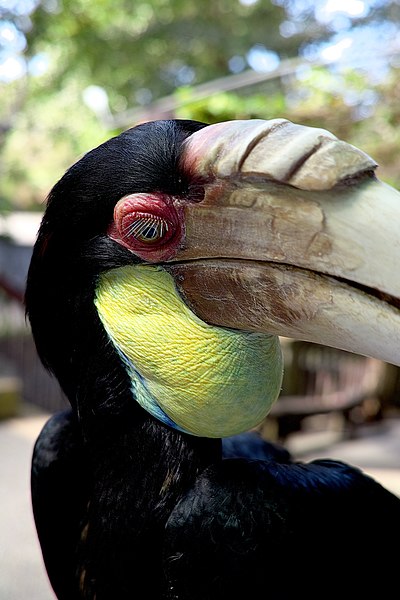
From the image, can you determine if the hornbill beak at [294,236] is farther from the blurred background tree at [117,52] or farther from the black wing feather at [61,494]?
the blurred background tree at [117,52]

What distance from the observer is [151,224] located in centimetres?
124

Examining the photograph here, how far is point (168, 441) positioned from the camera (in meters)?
1.42

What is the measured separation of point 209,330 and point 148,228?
227 millimetres

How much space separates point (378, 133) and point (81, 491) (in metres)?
4.10

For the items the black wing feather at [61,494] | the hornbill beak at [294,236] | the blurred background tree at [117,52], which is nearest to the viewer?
the hornbill beak at [294,236]

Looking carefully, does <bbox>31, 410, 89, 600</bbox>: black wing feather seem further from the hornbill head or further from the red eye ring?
the red eye ring

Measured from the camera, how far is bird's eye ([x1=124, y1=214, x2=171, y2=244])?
4.07 ft

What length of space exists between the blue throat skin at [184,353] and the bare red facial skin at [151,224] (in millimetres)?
48

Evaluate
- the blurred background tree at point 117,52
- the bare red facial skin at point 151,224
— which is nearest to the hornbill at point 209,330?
the bare red facial skin at point 151,224

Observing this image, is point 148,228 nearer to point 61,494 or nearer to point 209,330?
point 209,330

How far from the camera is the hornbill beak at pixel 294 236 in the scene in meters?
1.04

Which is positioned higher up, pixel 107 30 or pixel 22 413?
pixel 107 30

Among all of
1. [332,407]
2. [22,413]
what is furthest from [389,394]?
[22,413]

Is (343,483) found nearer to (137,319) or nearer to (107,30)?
(137,319)
